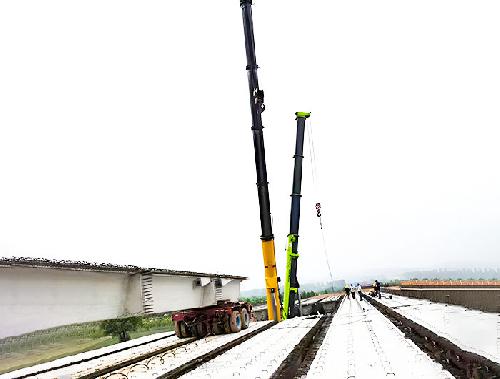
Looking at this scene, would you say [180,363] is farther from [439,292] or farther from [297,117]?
[297,117]

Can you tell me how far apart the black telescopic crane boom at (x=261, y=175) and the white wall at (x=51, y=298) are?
14.1m

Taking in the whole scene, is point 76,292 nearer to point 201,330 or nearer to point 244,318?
point 201,330

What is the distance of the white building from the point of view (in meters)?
7.82

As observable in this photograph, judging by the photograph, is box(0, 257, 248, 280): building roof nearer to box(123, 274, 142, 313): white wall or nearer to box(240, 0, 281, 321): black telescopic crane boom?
box(123, 274, 142, 313): white wall

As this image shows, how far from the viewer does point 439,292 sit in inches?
974

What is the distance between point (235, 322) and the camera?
17.7 m

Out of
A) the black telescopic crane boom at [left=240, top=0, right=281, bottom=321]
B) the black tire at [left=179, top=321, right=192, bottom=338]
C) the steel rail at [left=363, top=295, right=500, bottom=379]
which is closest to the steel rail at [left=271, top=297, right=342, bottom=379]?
the steel rail at [left=363, top=295, right=500, bottom=379]

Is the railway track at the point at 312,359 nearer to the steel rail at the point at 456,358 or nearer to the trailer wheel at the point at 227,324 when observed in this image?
the steel rail at the point at 456,358

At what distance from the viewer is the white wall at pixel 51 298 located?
7758mm

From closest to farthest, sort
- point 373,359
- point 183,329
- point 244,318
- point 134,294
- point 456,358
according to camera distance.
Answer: point 456,358, point 373,359, point 134,294, point 183,329, point 244,318

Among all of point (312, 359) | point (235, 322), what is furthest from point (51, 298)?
point (235, 322)

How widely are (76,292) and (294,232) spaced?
2172 cm

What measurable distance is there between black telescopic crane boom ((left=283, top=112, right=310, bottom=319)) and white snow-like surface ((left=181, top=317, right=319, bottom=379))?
14840mm

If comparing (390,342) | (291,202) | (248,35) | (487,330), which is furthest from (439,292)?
(248,35)
